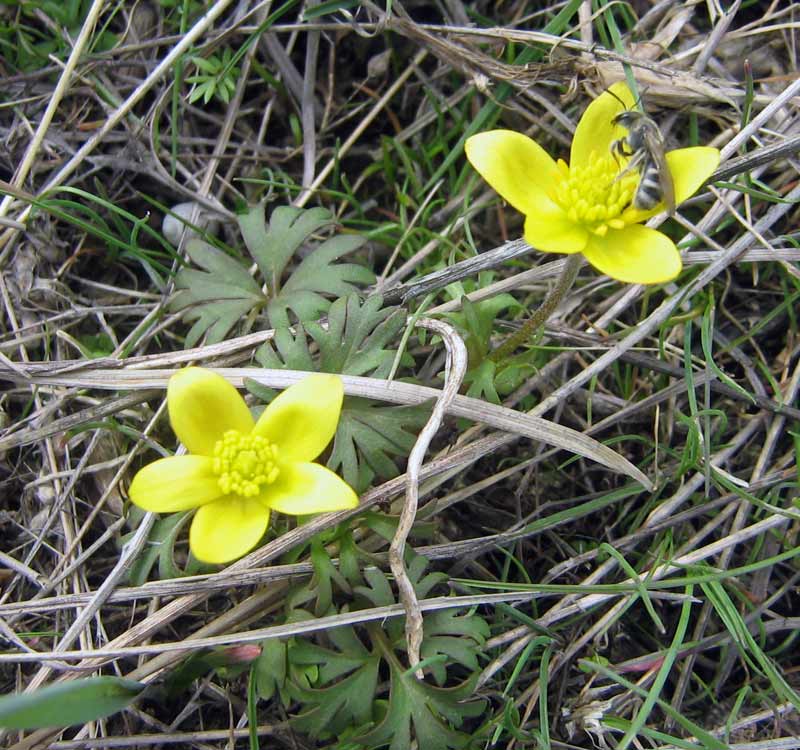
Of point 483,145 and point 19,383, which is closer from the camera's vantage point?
point 483,145

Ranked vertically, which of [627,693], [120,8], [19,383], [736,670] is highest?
[120,8]

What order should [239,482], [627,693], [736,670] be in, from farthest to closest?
[736,670], [627,693], [239,482]

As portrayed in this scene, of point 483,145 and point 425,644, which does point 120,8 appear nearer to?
point 483,145

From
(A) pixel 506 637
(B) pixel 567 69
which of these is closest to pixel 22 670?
(A) pixel 506 637

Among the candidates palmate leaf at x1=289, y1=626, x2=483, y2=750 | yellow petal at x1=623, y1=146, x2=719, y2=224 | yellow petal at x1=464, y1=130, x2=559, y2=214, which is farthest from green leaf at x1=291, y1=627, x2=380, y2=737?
yellow petal at x1=623, y1=146, x2=719, y2=224

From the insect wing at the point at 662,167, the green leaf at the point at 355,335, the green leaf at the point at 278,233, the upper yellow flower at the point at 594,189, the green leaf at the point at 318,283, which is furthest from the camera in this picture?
the green leaf at the point at 278,233

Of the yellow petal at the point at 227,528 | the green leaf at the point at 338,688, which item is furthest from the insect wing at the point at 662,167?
the green leaf at the point at 338,688

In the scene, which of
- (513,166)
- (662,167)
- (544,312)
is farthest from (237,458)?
(662,167)

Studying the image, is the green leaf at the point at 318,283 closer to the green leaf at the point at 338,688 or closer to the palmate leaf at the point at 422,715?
the green leaf at the point at 338,688
